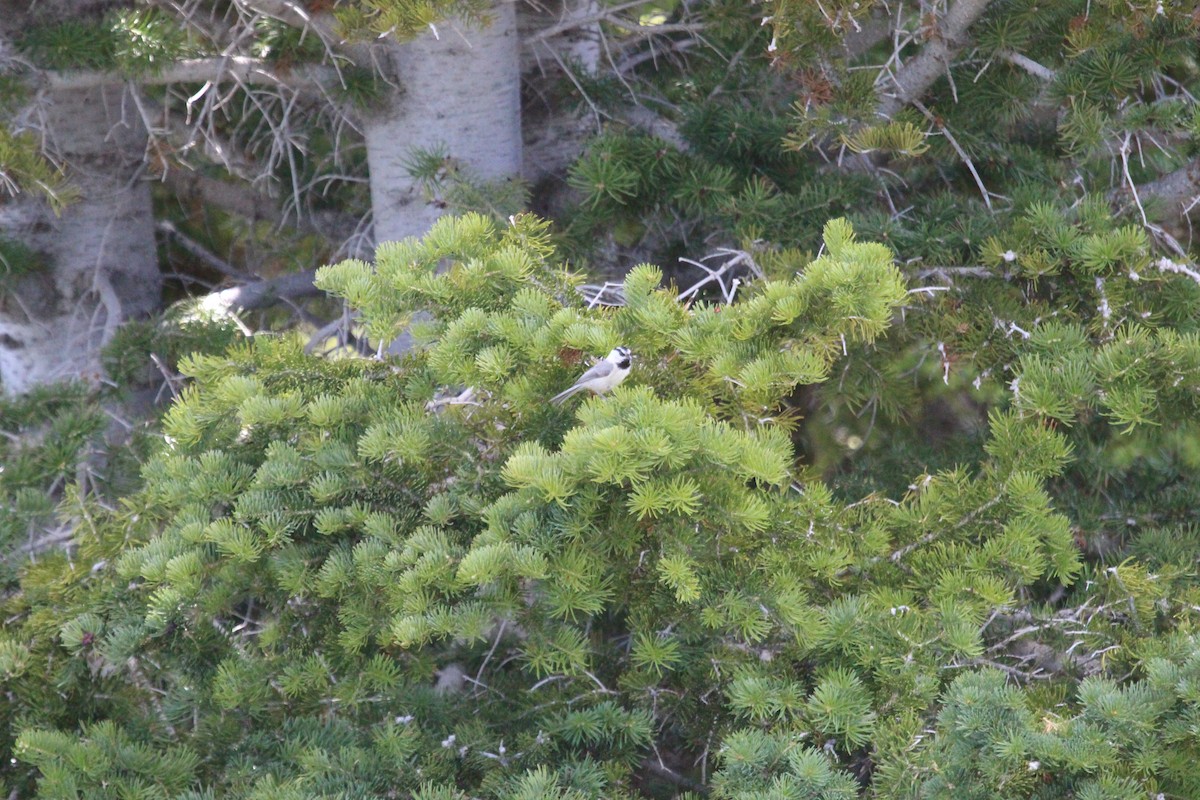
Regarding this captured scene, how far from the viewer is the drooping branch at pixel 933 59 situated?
329cm

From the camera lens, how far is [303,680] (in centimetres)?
245

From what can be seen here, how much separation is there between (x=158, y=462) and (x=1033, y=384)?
2041 mm

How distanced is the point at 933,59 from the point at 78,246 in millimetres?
3580

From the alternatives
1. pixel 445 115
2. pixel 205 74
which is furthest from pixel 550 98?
pixel 205 74

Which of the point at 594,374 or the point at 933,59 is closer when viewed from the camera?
the point at 594,374

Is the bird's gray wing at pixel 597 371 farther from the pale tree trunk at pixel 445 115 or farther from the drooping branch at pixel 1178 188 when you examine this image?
the drooping branch at pixel 1178 188

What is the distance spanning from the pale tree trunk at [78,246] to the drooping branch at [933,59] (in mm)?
3182

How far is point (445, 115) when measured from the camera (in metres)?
3.96

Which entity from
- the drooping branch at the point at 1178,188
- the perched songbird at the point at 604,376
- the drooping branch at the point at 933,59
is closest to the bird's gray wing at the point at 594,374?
the perched songbird at the point at 604,376

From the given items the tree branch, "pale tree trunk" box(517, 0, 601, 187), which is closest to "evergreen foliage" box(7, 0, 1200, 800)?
the tree branch

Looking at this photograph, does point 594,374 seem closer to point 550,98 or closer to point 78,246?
point 550,98

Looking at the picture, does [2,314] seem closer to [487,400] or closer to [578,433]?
[487,400]

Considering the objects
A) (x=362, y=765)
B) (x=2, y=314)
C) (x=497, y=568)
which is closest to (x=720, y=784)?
(x=497, y=568)

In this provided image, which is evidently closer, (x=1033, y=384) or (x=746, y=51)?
(x=1033, y=384)
